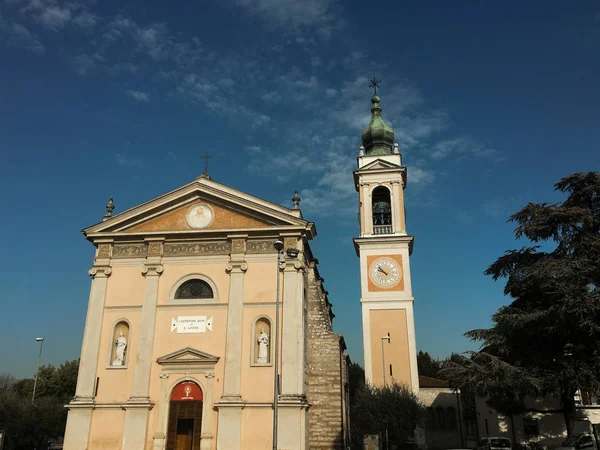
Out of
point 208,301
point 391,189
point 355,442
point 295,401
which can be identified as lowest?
point 355,442

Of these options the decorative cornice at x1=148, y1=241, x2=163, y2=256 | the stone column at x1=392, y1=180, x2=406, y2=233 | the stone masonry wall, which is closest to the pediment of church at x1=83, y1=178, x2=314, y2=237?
the decorative cornice at x1=148, y1=241, x2=163, y2=256

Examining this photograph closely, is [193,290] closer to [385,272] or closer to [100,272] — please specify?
[100,272]

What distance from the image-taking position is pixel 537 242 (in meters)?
22.6

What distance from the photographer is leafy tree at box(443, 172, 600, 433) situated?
64.4 ft

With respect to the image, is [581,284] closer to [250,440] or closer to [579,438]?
[579,438]

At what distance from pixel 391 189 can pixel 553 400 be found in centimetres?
1492

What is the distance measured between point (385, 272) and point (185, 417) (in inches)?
546

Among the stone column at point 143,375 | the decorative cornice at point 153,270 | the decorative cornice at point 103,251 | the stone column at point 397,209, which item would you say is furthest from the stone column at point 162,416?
the stone column at point 397,209

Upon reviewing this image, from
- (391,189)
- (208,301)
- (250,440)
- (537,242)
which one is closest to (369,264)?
(391,189)

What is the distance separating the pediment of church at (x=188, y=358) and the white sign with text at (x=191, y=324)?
797mm

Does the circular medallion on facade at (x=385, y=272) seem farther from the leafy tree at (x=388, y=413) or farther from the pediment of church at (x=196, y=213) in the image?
the pediment of church at (x=196, y=213)

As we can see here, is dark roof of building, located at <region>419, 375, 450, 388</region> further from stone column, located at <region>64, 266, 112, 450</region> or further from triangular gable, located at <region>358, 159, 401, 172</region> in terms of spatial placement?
stone column, located at <region>64, 266, 112, 450</region>

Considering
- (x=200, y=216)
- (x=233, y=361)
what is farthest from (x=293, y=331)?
(x=200, y=216)

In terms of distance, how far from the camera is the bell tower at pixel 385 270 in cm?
2723
